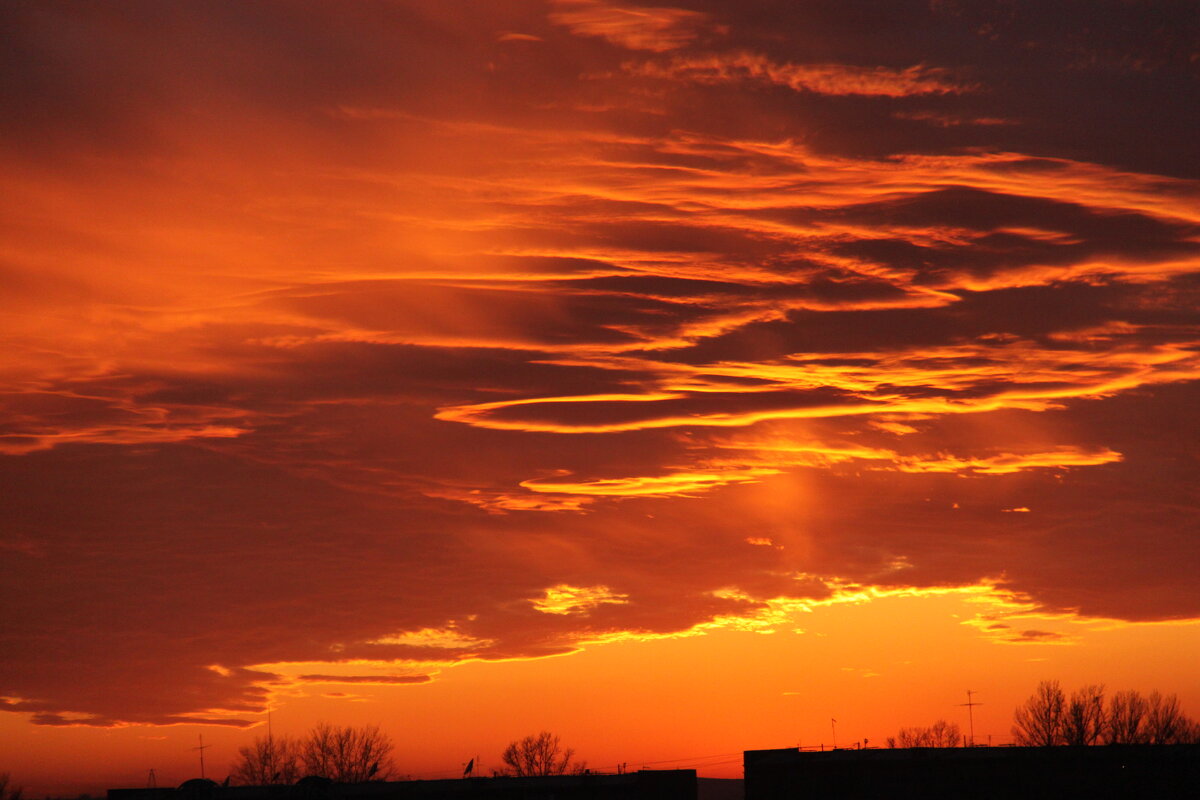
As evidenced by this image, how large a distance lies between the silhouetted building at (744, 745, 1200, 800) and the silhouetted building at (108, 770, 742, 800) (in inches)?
637

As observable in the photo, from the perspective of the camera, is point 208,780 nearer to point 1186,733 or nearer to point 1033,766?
point 1033,766

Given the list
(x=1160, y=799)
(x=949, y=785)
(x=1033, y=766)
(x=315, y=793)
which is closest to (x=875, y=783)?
(x=949, y=785)

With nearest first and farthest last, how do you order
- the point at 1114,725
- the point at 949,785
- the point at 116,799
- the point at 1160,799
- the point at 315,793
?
the point at 1160,799 < the point at 949,785 < the point at 315,793 < the point at 116,799 < the point at 1114,725

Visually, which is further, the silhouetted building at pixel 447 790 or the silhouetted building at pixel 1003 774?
the silhouetted building at pixel 447 790

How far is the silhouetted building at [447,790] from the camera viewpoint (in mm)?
126688

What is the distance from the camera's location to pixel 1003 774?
11456cm

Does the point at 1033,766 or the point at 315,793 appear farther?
the point at 315,793

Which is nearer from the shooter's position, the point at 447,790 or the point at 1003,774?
the point at 1003,774

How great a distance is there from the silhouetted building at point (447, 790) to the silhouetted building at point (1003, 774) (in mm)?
16173

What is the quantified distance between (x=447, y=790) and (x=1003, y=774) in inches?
2061

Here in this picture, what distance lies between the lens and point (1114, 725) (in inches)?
7096

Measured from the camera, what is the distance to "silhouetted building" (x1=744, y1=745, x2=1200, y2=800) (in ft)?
357

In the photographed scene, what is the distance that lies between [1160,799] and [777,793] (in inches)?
1579

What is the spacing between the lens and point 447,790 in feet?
418
